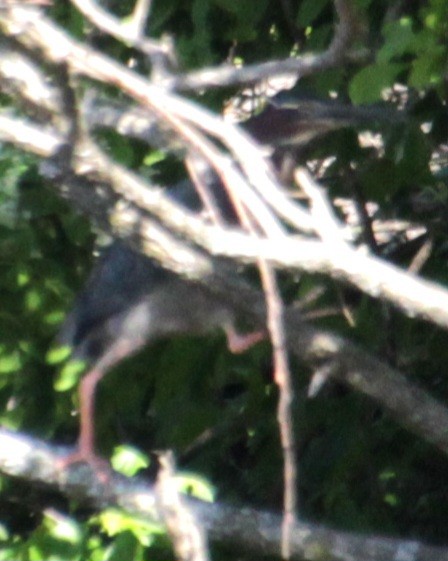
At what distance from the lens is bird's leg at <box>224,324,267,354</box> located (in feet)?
11.2

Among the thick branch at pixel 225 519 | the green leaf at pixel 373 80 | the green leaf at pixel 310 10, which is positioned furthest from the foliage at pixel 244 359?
the green leaf at pixel 373 80

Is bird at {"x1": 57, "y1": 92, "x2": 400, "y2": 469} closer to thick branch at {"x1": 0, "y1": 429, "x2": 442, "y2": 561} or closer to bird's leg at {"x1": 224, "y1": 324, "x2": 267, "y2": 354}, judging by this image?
bird's leg at {"x1": 224, "y1": 324, "x2": 267, "y2": 354}

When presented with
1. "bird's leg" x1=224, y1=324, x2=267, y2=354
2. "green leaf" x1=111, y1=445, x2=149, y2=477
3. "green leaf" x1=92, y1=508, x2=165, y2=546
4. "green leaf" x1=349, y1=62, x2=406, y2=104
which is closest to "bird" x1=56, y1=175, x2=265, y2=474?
"bird's leg" x1=224, y1=324, x2=267, y2=354

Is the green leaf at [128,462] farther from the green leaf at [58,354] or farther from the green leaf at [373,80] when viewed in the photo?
the green leaf at [373,80]

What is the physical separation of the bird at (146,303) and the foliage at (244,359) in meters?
0.05

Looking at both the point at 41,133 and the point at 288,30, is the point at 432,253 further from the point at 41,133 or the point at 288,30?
the point at 41,133

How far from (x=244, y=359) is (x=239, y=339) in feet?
0.48

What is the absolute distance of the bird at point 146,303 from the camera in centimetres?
346

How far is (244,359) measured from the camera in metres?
3.55

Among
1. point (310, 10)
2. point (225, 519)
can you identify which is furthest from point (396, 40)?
point (225, 519)

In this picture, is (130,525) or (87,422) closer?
(130,525)

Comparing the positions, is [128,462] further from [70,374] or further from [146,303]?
[146,303]

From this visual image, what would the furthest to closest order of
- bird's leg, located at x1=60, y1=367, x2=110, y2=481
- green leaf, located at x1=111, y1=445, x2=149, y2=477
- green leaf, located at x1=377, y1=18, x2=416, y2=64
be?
bird's leg, located at x1=60, y1=367, x2=110, y2=481, green leaf, located at x1=111, y1=445, x2=149, y2=477, green leaf, located at x1=377, y1=18, x2=416, y2=64

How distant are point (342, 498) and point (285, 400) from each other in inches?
66.5
